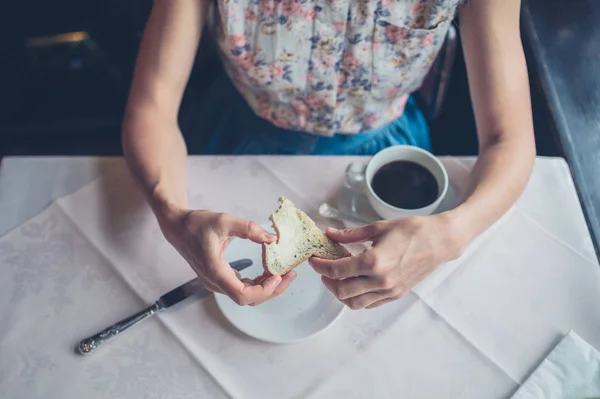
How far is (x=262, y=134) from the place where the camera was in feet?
3.82

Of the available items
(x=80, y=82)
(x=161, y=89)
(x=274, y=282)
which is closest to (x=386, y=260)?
(x=274, y=282)

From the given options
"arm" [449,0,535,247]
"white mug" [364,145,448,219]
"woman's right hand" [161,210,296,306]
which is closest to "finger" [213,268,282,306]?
"woman's right hand" [161,210,296,306]

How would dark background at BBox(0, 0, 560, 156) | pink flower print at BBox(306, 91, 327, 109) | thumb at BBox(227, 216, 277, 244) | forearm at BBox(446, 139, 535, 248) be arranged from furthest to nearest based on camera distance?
dark background at BBox(0, 0, 560, 156), pink flower print at BBox(306, 91, 327, 109), forearm at BBox(446, 139, 535, 248), thumb at BBox(227, 216, 277, 244)

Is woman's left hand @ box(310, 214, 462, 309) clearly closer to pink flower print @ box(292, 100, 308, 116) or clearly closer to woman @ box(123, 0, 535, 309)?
woman @ box(123, 0, 535, 309)

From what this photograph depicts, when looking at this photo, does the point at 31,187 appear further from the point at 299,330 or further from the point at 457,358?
the point at 457,358

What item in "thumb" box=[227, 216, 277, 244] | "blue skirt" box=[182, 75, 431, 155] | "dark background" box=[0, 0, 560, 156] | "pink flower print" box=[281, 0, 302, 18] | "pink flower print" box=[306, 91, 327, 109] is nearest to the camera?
"thumb" box=[227, 216, 277, 244]

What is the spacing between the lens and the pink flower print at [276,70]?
3.24 feet

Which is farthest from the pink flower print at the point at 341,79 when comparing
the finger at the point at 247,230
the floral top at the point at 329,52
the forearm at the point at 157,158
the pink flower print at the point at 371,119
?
the finger at the point at 247,230

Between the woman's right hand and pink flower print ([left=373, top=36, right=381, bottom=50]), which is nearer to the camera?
the woman's right hand

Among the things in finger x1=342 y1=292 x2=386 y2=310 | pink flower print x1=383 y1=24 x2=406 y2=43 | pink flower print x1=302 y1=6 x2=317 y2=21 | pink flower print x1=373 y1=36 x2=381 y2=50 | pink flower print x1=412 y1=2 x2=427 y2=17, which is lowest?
finger x1=342 y1=292 x2=386 y2=310

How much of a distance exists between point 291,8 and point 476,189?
1.43 feet

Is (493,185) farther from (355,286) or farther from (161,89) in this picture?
(161,89)

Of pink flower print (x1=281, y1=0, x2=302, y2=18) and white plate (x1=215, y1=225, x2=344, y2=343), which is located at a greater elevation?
pink flower print (x1=281, y1=0, x2=302, y2=18)

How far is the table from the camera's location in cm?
99
